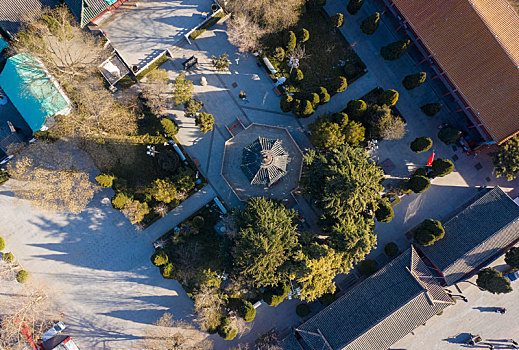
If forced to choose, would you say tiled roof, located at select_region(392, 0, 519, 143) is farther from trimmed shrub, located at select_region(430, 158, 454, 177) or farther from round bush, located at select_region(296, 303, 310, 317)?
round bush, located at select_region(296, 303, 310, 317)

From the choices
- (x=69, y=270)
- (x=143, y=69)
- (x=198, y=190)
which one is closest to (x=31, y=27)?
(x=143, y=69)

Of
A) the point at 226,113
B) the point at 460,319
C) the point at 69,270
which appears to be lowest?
the point at 460,319

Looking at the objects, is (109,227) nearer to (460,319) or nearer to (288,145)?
(288,145)

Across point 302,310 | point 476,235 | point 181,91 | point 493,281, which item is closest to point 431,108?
point 476,235

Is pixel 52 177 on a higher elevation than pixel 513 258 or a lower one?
higher

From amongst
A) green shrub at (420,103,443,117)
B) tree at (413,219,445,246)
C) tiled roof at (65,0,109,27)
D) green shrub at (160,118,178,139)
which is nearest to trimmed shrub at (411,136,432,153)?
green shrub at (420,103,443,117)

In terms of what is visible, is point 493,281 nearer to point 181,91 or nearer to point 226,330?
point 226,330
